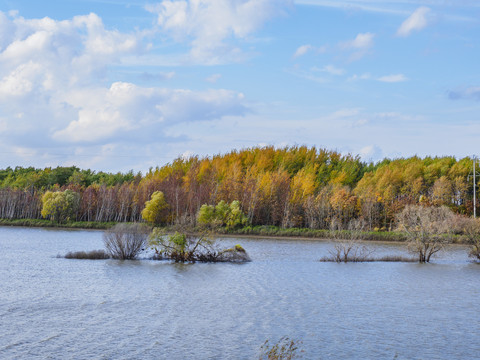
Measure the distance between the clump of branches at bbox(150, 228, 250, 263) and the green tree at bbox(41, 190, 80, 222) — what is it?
46678 millimetres

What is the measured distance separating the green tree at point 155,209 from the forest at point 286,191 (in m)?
0.49

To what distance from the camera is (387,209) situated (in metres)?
68.9

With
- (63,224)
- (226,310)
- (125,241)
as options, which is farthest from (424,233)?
(63,224)

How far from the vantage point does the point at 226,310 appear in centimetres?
1930

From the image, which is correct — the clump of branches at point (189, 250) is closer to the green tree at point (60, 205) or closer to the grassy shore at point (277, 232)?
the grassy shore at point (277, 232)

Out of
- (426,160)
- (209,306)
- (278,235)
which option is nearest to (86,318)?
(209,306)

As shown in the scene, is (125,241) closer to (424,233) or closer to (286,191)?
(424,233)

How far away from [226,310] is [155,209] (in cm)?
5470

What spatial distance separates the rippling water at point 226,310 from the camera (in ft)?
47.5

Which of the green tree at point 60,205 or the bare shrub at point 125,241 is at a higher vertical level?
the green tree at point 60,205

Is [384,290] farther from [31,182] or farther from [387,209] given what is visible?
[31,182]

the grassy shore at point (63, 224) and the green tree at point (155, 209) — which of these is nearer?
the grassy shore at point (63, 224)

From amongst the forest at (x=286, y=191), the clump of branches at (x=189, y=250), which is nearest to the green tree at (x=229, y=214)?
the forest at (x=286, y=191)

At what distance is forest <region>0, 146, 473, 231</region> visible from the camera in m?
69.4
